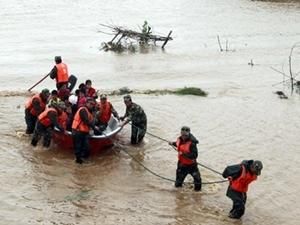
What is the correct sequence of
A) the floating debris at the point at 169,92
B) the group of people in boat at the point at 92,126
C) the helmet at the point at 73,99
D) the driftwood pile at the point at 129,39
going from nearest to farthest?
the group of people in boat at the point at 92,126 → the helmet at the point at 73,99 → the floating debris at the point at 169,92 → the driftwood pile at the point at 129,39

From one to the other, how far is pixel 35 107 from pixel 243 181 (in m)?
5.72

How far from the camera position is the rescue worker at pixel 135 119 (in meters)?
13.8

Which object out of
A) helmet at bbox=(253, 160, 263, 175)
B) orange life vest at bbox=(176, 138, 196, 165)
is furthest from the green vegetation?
helmet at bbox=(253, 160, 263, 175)

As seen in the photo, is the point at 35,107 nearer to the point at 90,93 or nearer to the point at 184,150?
the point at 90,93

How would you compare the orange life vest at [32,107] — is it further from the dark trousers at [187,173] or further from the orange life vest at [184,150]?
the orange life vest at [184,150]

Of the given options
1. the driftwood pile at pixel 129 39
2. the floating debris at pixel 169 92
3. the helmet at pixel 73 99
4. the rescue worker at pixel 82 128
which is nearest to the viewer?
the rescue worker at pixel 82 128

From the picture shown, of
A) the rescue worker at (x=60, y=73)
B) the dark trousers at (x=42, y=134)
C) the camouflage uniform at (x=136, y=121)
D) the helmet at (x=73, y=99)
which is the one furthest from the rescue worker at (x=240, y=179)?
the rescue worker at (x=60, y=73)

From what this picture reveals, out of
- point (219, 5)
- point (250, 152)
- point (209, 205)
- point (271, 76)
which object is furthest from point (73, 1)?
point (209, 205)

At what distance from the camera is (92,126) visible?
12875 millimetres

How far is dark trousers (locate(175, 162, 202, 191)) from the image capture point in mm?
11531

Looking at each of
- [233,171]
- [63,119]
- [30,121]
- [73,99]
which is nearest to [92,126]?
[63,119]

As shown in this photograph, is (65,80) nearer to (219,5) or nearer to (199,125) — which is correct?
(199,125)

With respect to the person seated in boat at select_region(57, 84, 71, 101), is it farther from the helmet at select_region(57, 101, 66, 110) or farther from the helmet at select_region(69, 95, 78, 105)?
the helmet at select_region(57, 101, 66, 110)

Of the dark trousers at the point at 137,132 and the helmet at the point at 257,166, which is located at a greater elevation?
the helmet at the point at 257,166
